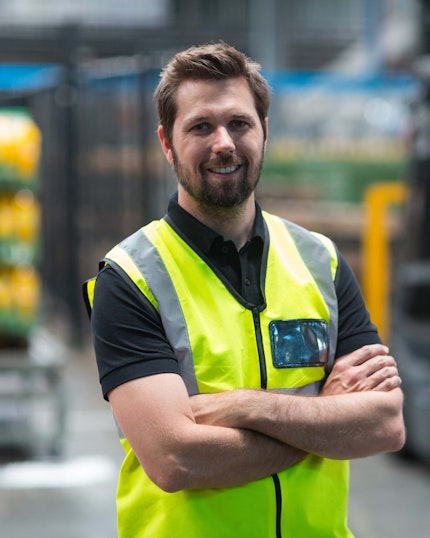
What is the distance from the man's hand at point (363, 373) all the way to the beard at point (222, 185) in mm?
470

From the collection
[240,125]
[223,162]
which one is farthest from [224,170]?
[240,125]

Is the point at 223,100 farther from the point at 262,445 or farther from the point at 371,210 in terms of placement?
the point at 371,210

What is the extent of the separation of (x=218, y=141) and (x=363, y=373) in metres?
0.66

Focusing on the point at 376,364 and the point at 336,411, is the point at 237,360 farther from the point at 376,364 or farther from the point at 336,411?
the point at 376,364

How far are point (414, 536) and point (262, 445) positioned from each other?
3.37m

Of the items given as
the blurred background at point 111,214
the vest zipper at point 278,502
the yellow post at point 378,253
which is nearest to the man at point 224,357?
the vest zipper at point 278,502

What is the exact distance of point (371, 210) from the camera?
924cm

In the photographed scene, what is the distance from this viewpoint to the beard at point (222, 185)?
8.84ft

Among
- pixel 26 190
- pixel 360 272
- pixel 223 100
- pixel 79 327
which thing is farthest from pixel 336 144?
pixel 223 100

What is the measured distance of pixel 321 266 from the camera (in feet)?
9.47

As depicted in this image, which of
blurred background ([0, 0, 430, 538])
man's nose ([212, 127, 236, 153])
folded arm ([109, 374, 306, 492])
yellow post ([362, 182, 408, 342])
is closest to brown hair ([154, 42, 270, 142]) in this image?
man's nose ([212, 127, 236, 153])

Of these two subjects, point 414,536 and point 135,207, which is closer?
point 414,536

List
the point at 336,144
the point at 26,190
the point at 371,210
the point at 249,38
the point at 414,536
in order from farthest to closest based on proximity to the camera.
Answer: the point at 249,38
the point at 336,144
the point at 371,210
the point at 26,190
the point at 414,536

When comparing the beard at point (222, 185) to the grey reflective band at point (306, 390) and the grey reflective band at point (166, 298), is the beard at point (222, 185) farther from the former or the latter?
the grey reflective band at point (306, 390)
